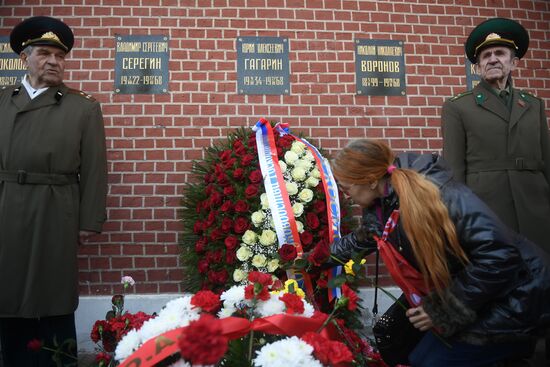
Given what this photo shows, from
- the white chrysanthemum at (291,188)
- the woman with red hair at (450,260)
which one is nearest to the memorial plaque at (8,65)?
the white chrysanthemum at (291,188)

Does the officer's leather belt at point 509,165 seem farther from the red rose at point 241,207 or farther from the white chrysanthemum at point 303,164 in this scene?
the red rose at point 241,207

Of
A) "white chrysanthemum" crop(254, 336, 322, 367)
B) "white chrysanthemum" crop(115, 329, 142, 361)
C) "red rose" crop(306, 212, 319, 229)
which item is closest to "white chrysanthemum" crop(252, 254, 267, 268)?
"red rose" crop(306, 212, 319, 229)

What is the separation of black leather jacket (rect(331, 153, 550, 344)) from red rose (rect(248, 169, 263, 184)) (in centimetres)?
123

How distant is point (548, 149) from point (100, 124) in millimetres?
2803

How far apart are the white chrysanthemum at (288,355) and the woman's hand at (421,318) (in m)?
0.64

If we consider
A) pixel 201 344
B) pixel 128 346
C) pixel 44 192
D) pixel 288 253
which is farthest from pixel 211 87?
pixel 201 344

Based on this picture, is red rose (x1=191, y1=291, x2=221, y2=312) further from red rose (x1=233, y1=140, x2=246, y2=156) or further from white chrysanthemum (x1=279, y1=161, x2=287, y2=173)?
red rose (x1=233, y1=140, x2=246, y2=156)

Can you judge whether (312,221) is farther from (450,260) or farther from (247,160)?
(450,260)

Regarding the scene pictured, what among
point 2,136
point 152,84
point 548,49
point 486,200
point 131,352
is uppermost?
point 548,49

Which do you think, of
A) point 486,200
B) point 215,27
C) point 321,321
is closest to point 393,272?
point 321,321

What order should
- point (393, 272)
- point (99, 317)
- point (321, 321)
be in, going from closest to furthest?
point (321, 321) < point (393, 272) < point (99, 317)

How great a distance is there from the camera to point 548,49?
4.25 meters

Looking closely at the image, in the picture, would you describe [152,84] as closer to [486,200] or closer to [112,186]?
[112,186]

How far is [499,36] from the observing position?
2.94 metres
